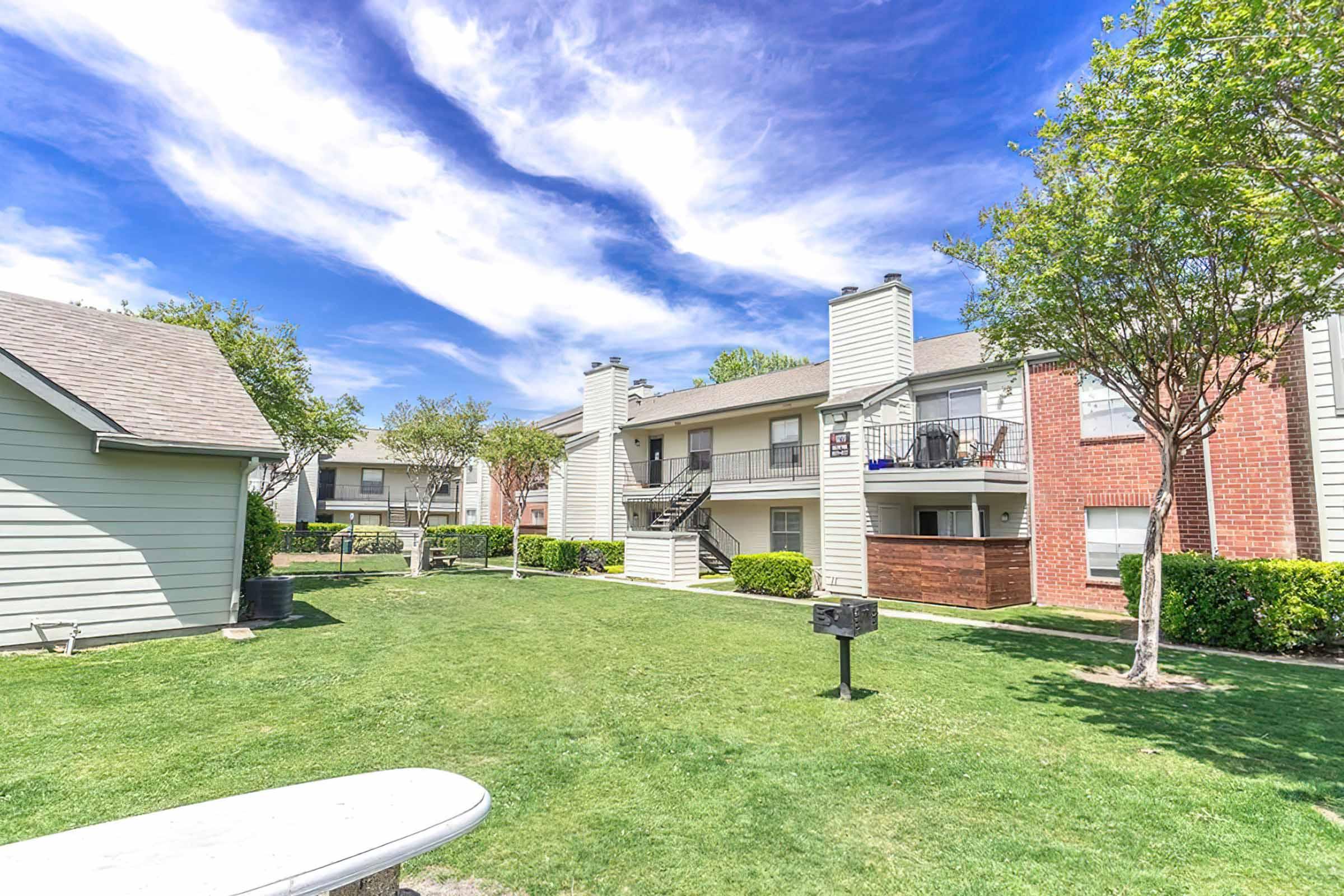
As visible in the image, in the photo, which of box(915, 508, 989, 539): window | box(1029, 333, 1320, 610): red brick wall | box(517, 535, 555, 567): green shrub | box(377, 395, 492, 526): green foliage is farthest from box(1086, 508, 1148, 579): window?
box(377, 395, 492, 526): green foliage

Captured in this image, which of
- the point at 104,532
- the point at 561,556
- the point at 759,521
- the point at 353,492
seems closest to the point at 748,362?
the point at 759,521

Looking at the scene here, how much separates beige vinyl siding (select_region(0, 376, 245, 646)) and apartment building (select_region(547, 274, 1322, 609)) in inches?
451

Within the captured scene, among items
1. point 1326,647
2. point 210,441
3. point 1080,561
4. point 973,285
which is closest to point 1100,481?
point 1080,561

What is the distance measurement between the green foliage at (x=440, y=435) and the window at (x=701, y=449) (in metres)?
7.63

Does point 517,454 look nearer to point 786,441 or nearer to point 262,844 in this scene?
point 786,441

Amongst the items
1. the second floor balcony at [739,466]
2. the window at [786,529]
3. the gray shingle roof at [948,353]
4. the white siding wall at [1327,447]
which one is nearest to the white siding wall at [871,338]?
the gray shingle roof at [948,353]

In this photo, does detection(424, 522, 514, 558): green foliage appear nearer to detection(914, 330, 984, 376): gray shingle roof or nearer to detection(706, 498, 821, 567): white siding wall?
detection(706, 498, 821, 567): white siding wall

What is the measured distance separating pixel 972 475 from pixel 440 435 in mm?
18010

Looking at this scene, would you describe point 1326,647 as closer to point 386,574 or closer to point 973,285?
point 973,285

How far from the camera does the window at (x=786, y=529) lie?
20.3 meters

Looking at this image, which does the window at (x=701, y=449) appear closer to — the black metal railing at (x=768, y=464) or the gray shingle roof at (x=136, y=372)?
the black metal railing at (x=768, y=464)

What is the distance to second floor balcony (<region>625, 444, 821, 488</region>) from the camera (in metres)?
20.0

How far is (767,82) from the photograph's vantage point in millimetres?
12516

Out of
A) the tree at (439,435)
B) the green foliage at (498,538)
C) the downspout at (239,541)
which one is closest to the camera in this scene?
the downspout at (239,541)
